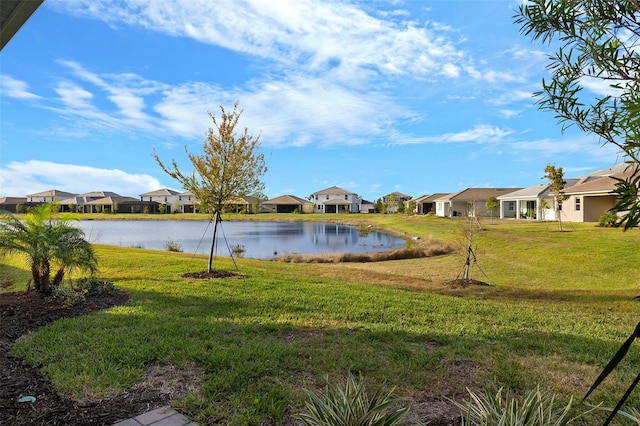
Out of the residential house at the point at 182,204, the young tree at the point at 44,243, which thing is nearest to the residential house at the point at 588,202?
the young tree at the point at 44,243

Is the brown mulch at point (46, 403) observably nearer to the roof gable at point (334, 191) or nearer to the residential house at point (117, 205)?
the roof gable at point (334, 191)

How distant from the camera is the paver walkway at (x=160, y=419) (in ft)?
9.01

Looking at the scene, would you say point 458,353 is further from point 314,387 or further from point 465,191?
point 465,191

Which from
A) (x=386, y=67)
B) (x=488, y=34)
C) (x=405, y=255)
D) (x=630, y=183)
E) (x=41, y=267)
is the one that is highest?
(x=386, y=67)

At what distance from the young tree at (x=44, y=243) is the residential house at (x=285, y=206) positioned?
71.1 m

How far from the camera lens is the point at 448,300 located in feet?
24.5

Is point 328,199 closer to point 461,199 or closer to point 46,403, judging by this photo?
point 461,199

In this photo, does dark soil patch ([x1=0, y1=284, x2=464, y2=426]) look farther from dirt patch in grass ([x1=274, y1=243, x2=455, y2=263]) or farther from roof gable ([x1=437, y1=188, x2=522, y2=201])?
roof gable ([x1=437, y1=188, x2=522, y2=201])

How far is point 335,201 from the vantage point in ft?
250

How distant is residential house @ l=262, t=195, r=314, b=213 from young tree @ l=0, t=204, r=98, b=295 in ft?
233

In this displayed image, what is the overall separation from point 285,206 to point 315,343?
7495 cm

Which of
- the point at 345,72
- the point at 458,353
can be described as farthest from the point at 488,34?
the point at 345,72

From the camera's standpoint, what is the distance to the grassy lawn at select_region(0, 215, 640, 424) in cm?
333

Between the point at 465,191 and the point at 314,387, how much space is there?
161 ft
